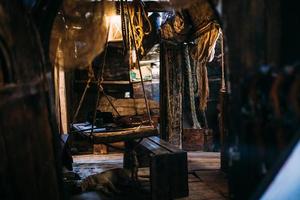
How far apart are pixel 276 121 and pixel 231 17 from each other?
3.00ft

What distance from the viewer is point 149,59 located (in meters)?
14.1

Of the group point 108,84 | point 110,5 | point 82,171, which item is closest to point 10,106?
point 110,5

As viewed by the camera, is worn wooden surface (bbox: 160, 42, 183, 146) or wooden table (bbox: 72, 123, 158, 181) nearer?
wooden table (bbox: 72, 123, 158, 181)

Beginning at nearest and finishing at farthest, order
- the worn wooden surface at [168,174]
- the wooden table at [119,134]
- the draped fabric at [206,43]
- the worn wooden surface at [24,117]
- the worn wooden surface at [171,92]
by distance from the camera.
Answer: the worn wooden surface at [24,117]
the wooden table at [119,134]
the worn wooden surface at [168,174]
the draped fabric at [206,43]
the worn wooden surface at [171,92]

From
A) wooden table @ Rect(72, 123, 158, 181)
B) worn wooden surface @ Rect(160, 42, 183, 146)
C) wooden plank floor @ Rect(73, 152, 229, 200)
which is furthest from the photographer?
worn wooden surface @ Rect(160, 42, 183, 146)

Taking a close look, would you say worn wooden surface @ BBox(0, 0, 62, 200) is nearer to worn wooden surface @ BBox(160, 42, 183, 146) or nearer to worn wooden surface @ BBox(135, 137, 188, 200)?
worn wooden surface @ BBox(135, 137, 188, 200)

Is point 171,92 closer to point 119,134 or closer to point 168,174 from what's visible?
point 168,174

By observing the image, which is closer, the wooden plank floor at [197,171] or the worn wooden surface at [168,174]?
the worn wooden surface at [168,174]

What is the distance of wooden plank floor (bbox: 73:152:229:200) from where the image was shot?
23.7 feet

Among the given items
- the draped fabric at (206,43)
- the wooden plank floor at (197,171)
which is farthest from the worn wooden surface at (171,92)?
the wooden plank floor at (197,171)

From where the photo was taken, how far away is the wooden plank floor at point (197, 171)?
7.23 meters

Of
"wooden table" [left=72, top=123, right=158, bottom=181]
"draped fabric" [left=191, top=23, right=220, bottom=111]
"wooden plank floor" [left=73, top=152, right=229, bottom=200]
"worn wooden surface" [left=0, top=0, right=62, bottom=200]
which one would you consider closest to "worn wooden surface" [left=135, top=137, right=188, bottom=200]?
"wooden plank floor" [left=73, top=152, right=229, bottom=200]

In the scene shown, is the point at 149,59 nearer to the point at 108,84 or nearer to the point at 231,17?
the point at 108,84

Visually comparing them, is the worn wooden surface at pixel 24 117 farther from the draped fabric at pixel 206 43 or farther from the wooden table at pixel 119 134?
the draped fabric at pixel 206 43
